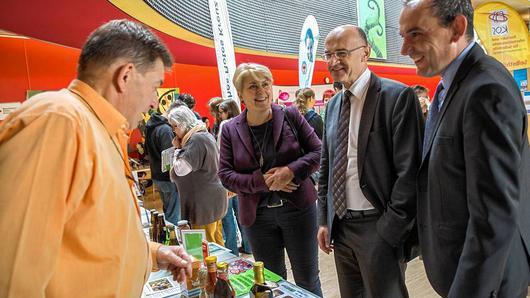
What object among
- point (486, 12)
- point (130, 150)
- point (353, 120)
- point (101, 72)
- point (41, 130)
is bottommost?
point (130, 150)

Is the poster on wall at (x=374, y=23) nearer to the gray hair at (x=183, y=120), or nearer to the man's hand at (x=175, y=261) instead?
the gray hair at (x=183, y=120)

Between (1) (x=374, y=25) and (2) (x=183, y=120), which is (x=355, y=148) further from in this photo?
(1) (x=374, y=25)

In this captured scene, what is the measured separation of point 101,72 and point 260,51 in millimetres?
7341

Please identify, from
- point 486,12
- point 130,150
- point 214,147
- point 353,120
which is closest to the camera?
point 353,120

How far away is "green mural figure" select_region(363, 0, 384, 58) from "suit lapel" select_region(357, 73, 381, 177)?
8706 millimetres

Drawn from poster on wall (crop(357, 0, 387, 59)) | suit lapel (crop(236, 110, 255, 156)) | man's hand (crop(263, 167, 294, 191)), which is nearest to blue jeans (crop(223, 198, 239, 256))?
suit lapel (crop(236, 110, 255, 156))

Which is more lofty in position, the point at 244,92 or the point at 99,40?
the point at 99,40

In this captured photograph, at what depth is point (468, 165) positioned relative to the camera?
99cm

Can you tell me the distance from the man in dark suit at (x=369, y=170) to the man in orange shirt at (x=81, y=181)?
941 millimetres

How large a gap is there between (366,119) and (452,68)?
17.5 inches

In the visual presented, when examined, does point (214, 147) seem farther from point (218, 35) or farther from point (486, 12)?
point (486, 12)

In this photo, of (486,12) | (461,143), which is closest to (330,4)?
(486,12)

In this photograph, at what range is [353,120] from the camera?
64.7 inches

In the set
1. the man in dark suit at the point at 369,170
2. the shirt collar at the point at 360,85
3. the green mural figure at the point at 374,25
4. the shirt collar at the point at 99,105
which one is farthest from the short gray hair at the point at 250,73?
the green mural figure at the point at 374,25
